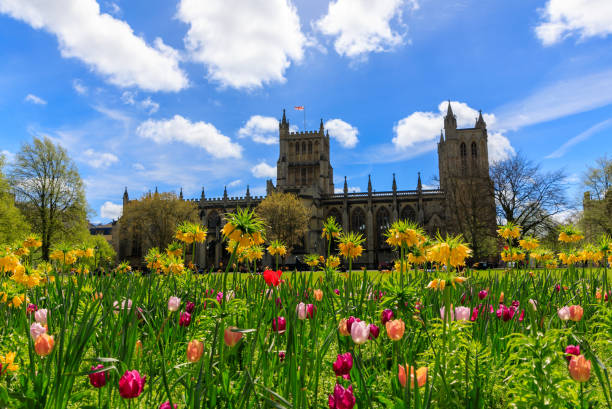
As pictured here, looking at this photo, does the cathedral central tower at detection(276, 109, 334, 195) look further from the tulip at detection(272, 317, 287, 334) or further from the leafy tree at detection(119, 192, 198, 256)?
the tulip at detection(272, 317, 287, 334)

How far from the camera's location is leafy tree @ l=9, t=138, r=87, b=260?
29750 millimetres

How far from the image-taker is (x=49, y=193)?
30.6 metres

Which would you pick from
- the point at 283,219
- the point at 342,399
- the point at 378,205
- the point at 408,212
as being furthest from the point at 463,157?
the point at 342,399

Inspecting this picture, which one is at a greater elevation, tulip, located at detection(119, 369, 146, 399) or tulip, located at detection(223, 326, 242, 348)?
tulip, located at detection(223, 326, 242, 348)

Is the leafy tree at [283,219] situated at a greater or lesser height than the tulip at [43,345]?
greater

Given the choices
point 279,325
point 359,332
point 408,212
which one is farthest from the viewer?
point 408,212

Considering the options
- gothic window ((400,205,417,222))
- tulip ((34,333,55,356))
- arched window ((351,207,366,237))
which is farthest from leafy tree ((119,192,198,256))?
tulip ((34,333,55,356))

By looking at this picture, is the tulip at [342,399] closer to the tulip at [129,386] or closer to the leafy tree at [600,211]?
the tulip at [129,386]

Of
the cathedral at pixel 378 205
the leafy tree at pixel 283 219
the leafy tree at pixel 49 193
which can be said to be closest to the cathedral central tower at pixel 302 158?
the cathedral at pixel 378 205

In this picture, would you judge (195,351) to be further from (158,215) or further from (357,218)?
(357,218)

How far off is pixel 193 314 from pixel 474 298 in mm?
2586

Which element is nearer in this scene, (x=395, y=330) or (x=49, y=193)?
(x=395, y=330)

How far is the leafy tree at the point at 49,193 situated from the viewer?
29.8m

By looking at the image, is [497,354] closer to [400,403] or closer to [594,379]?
[594,379]
